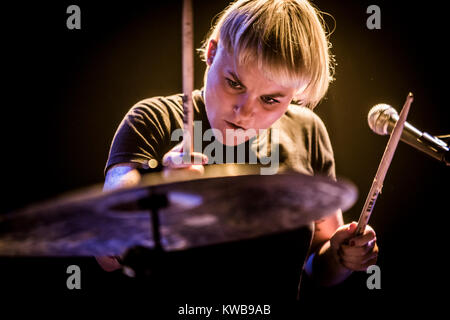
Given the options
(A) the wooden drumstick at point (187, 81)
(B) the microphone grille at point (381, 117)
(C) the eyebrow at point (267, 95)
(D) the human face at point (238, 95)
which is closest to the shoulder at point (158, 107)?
(D) the human face at point (238, 95)

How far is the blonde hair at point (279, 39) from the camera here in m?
0.97

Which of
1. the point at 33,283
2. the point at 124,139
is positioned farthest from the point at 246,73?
the point at 33,283

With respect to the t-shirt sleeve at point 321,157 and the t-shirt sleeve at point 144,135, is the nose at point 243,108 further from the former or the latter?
the t-shirt sleeve at point 321,157

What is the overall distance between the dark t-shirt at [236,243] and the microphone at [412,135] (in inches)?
12.3

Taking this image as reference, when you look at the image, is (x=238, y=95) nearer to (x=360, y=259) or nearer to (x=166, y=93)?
(x=166, y=93)

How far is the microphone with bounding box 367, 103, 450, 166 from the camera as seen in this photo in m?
0.89

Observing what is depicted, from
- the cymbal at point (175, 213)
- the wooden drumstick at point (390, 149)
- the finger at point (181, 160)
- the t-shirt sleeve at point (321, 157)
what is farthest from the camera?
the t-shirt sleeve at point (321, 157)

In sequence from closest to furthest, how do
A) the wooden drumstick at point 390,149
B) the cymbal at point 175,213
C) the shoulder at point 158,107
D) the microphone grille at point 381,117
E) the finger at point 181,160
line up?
1. the cymbal at point 175,213
2. the finger at point 181,160
3. the wooden drumstick at point 390,149
4. the microphone grille at point 381,117
5. the shoulder at point 158,107

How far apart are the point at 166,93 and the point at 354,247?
0.80 metres

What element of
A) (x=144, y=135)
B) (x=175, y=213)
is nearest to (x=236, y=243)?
(x=144, y=135)

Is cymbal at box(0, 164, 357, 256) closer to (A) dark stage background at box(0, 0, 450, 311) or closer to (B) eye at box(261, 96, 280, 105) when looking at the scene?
(B) eye at box(261, 96, 280, 105)

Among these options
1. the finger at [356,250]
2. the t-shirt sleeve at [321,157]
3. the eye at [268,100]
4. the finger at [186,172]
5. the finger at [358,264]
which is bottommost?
the finger at [358,264]

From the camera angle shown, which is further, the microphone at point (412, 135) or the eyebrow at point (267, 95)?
the eyebrow at point (267, 95)
